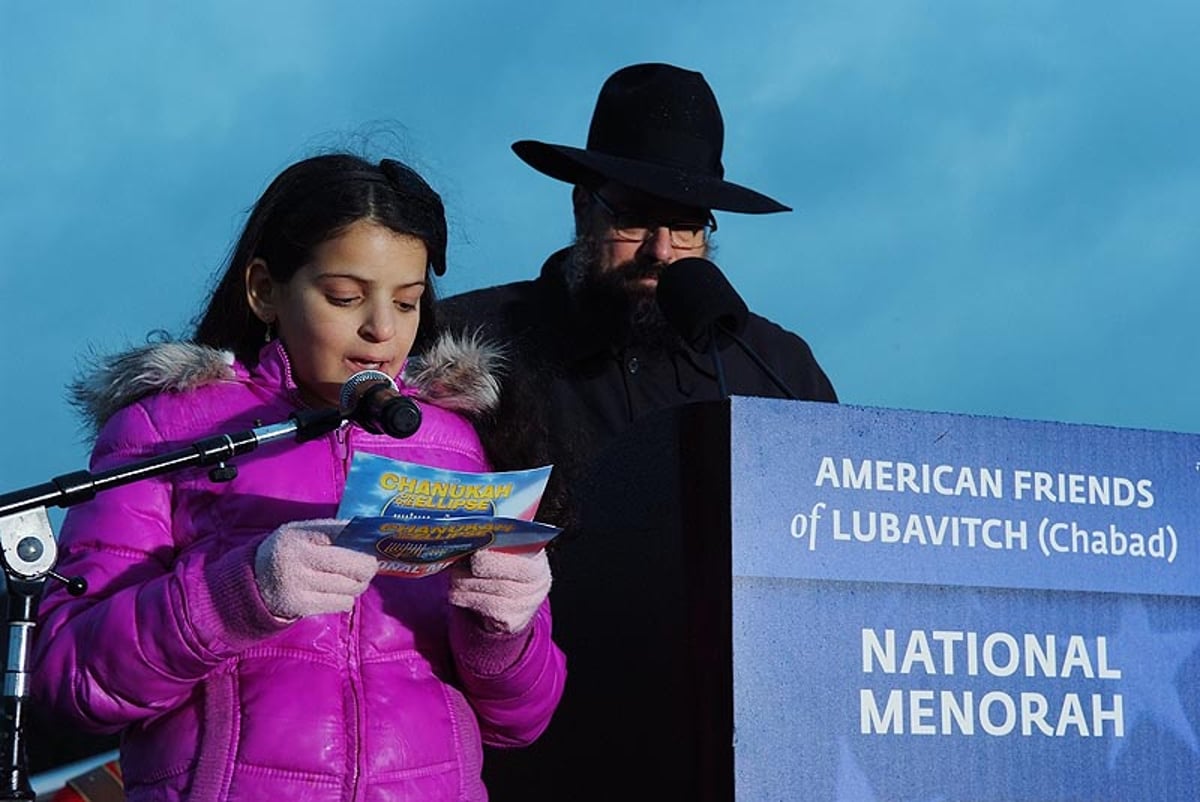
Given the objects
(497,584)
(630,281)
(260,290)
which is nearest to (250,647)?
(497,584)

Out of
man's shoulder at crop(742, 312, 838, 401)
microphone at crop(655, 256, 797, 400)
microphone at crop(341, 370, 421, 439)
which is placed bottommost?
microphone at crop(341, 370, 421, 439)

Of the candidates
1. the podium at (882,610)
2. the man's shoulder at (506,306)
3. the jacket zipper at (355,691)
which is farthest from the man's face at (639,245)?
the jacket zipper at (355,691)

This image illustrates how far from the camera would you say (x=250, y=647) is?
220cm

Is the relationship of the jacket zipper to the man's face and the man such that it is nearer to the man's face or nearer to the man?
the man

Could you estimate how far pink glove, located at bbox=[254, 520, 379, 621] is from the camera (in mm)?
2045

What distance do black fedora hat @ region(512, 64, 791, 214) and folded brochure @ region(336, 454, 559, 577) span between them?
1.81 meters

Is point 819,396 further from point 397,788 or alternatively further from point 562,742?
point 397,788

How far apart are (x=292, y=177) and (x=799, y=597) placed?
2.98ft

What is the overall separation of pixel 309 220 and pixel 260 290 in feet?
0.47

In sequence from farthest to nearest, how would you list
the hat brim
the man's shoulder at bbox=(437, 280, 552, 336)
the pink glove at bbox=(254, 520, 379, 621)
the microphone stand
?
the man's shoulder at bbox=(437, 280, 552, 336) → the hat brim → the pink glove at bbox=(254, 520, 379, 621) → the microphone stand

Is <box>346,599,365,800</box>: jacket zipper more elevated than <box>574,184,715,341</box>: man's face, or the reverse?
<box>574,184,715,341</box>: man's face

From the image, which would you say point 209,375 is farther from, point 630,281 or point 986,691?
point 630,281

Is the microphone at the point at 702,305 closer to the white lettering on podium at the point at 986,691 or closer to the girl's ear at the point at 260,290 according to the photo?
the white lettering on podium at the point at 986,691

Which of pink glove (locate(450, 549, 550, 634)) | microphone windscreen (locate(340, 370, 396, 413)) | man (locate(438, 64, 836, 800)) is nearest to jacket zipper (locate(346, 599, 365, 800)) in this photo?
pink glove (locate(450, 549, 550, 634))
